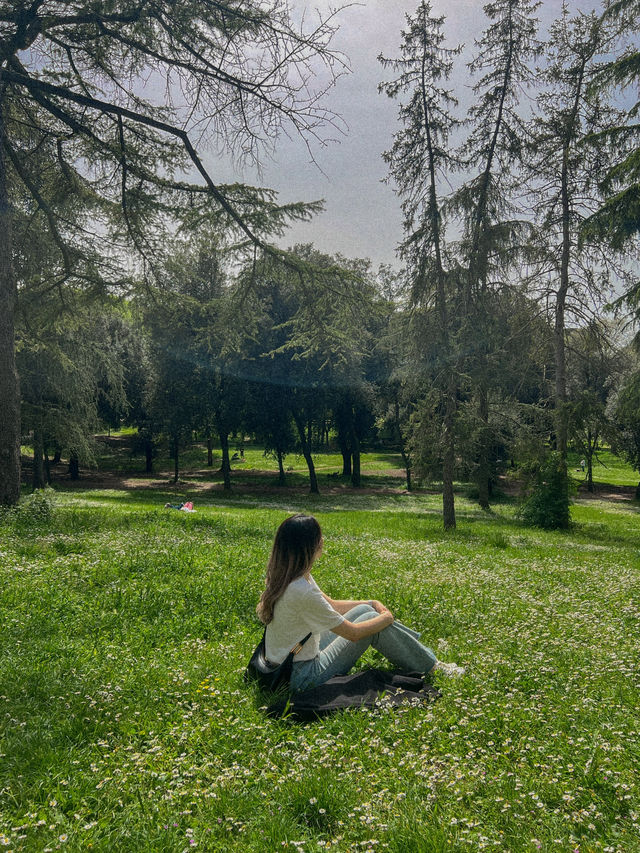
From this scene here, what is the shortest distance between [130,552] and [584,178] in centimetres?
2173

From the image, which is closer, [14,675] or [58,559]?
[14,675]

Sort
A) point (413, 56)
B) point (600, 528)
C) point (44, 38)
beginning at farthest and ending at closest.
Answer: point (600, 528) → point (413, 56) → point (44, 38)

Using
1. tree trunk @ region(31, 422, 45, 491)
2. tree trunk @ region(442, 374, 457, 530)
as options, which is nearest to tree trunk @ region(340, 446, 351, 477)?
tree trunk @ region(31, 422, 45, 491)

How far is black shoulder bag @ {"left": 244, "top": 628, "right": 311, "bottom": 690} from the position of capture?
432cm

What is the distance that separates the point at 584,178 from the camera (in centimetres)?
2100

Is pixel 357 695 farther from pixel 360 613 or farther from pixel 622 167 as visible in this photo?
pixel 622 167

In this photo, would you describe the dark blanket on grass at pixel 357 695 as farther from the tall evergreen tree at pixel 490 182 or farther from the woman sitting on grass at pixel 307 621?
the tall evergreen tree at pixel 490 182

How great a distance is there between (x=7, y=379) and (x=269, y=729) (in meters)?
9.79

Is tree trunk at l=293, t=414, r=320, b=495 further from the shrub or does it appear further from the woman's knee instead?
the woman's knee

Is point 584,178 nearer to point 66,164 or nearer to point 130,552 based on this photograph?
point 66,164

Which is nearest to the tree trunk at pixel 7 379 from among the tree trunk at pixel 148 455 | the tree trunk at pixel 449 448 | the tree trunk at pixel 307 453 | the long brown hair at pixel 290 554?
the long brown hair at pixel 290 554

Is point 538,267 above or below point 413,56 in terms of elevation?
below

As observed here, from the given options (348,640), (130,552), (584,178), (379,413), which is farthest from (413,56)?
(379,413)

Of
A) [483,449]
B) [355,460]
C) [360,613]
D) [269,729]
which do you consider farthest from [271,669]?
[355,460]
